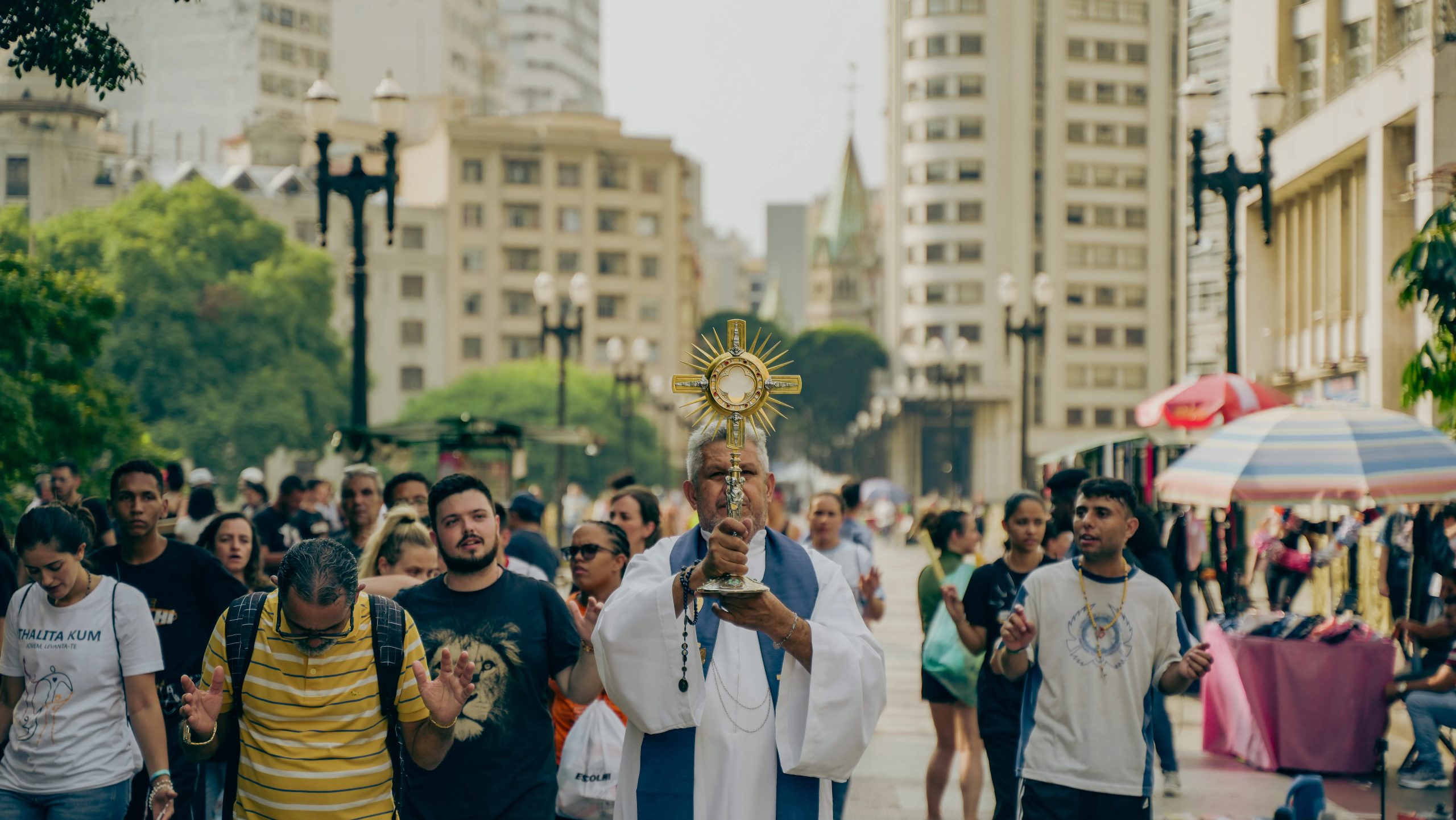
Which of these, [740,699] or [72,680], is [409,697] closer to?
[740,699]

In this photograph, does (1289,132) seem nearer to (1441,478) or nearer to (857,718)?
(1441,478)

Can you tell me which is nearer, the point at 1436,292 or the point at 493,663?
the point at 493,663

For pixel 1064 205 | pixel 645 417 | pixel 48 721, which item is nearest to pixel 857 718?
pixel 48 721

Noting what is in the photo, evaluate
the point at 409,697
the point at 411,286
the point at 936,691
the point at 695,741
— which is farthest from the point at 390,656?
the point at 411,286

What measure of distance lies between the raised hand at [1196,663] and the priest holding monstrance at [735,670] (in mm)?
1844

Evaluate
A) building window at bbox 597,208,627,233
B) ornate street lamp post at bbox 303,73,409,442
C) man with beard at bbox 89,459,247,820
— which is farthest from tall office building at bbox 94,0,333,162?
building window at bbox 597,208,627,233

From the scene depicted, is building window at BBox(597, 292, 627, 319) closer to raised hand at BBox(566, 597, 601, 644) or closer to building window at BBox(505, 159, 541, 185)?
building window at BBox(505, 159, 541, 185)

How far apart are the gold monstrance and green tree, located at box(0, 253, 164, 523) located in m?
8.29

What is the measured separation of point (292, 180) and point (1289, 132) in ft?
225

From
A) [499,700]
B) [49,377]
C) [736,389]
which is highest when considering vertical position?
[49,377]

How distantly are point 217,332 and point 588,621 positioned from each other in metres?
59.4

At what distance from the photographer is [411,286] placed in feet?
309

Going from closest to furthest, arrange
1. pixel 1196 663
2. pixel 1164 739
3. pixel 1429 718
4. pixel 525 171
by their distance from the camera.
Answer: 1. pixel 1196 663
2. pixel 1164 739
3. pixel 1429 718
4. pixel 525 171

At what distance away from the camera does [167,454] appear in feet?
92.5
